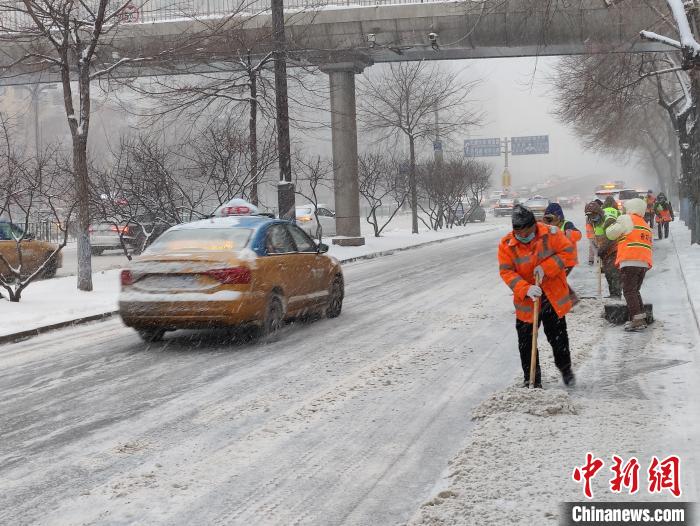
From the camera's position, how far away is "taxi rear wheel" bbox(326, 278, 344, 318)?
12.5m

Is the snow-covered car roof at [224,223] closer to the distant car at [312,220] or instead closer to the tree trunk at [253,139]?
the tree trunk at [253,139]

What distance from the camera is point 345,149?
30.4 m

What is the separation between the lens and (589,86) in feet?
76.6

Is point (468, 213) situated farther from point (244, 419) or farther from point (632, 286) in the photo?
point (244, 419)

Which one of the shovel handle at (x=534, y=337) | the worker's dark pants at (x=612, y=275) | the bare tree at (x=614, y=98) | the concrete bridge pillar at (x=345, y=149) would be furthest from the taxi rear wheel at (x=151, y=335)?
the concrete bridge pillar at (x=345, y=149)

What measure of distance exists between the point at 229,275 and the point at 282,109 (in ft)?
41.3

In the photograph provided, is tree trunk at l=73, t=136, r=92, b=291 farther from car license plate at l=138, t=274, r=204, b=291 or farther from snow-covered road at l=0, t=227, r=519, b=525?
car license plate at l=138, t=274, r=204, b=291

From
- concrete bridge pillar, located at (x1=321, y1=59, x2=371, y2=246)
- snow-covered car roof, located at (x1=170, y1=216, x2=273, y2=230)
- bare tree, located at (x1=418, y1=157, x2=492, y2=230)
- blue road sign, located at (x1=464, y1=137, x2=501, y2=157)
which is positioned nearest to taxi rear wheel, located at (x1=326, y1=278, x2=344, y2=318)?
snow-covered car roof, located at (x1=170, y1=216, x2=273, y2=230)

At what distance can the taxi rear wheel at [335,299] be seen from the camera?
12469 mm

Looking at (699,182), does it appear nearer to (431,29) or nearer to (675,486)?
(431,29)

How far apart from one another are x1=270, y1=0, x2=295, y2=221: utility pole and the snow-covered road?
10766 mm

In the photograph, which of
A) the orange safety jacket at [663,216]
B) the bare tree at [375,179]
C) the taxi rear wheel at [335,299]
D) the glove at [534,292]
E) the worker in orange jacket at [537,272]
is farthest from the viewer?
the bare tree at [375,179]

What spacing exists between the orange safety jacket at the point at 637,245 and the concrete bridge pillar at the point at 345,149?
1933cm

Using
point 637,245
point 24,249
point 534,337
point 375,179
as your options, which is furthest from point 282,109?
point 534,337
